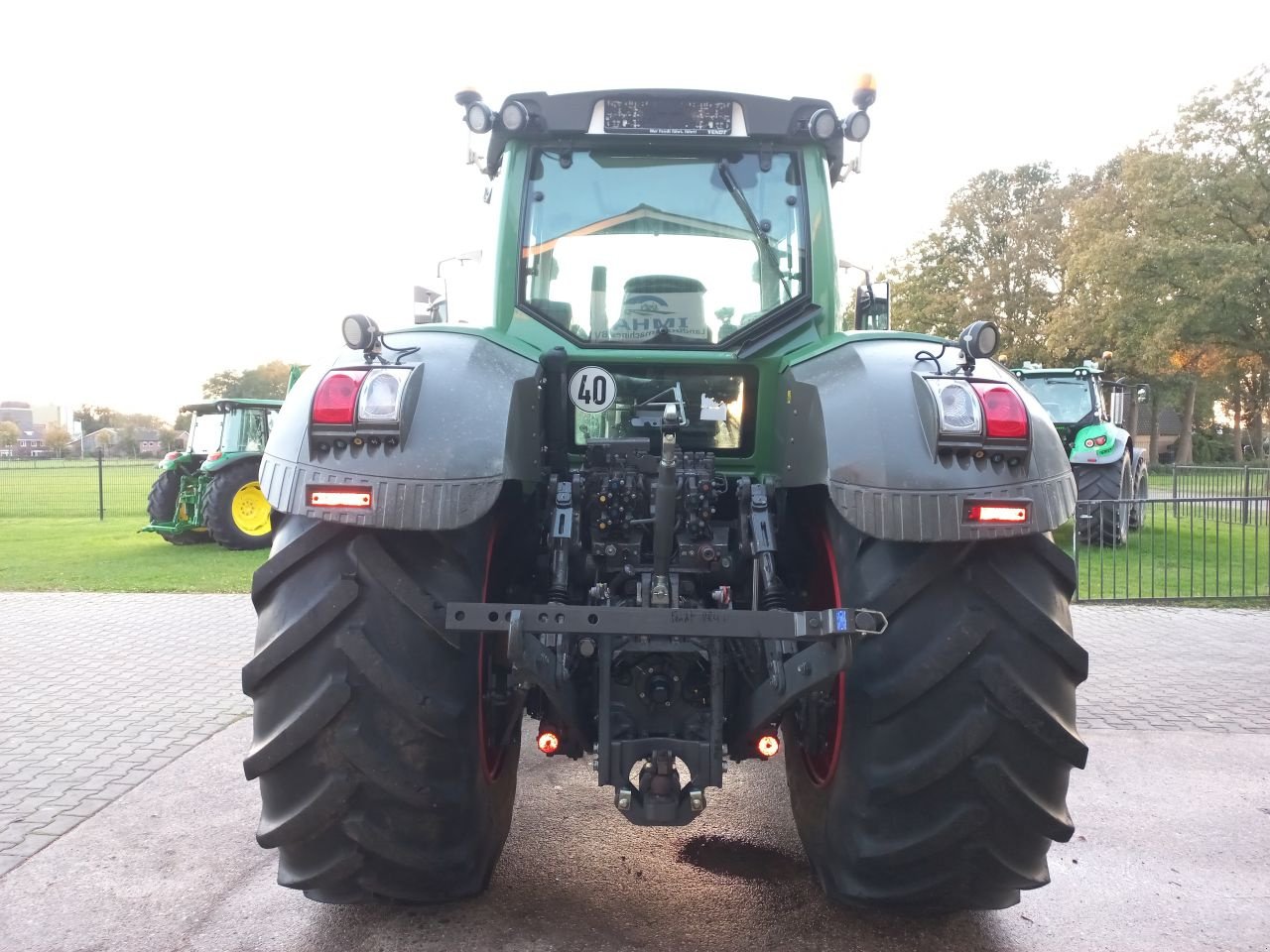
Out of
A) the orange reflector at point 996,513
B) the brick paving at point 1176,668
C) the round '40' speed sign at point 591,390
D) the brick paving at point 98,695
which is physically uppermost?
the round '40' speed sign at point 591,390

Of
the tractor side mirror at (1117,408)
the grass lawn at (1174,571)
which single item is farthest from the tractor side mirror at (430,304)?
the tractor side mirror at (1117,408)

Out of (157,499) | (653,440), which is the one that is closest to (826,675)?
(653,440)

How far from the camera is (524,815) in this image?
3973 millimetres

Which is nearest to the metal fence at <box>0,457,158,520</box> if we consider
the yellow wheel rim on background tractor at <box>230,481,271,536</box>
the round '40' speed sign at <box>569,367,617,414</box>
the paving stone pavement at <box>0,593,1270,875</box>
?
the yellow wheel rim on background tractor at <box>230,481,271,536</box>

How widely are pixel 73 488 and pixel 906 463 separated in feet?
87.3

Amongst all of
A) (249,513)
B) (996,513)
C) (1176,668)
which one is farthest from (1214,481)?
(996,513)

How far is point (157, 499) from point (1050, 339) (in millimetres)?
28245

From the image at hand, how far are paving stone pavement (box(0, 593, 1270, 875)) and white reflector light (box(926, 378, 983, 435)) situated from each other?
369 cm

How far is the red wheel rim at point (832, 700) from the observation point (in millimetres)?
2678

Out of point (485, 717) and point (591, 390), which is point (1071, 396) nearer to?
point (591, 390)

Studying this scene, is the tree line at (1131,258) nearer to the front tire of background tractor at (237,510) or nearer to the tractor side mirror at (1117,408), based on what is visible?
the tractor side mirror at (1117,408)

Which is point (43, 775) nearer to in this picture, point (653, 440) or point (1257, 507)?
point (653, 440)

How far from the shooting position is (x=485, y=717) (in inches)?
111

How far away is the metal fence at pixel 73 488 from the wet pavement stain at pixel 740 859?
791 inches
